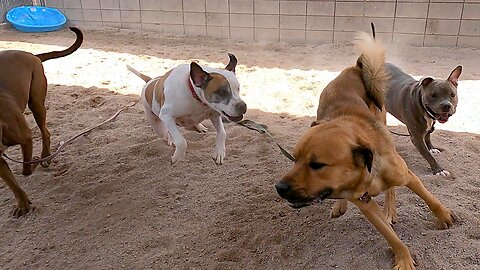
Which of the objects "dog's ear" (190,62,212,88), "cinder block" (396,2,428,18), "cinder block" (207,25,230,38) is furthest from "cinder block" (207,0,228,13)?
"dog's ear" (190,62,212,88)

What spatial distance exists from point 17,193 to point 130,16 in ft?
19.7

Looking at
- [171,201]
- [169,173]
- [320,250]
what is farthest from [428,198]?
[169,173]

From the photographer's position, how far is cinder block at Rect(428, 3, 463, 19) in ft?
22.2

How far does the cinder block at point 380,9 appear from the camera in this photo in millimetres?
7027

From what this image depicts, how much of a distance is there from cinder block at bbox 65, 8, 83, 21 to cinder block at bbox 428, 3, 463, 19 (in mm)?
6194

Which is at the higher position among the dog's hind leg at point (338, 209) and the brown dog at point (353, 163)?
the brown dog at point (353, 163)

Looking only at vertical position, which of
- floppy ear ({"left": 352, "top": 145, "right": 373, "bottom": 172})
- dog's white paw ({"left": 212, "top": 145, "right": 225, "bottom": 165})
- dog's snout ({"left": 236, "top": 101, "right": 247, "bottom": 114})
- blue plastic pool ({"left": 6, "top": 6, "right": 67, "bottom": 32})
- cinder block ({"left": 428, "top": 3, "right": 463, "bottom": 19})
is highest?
floppy ear ({"left": 352, "top": 145, "right": 373, "bottom": 172})

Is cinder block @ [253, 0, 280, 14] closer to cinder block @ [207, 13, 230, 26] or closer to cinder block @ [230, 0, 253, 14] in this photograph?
cinder block @ [230, 0, 253, 14]

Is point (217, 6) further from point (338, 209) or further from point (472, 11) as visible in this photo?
point (338, 209)

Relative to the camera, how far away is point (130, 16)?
343 inches

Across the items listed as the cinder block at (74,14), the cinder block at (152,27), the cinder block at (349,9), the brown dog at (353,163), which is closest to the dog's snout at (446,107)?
the brown dog at (353,163)

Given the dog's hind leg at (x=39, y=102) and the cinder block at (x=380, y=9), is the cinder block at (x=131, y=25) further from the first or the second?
the dog's hind leg at (x=39, y=102)

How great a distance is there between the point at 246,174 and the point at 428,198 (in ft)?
4.51

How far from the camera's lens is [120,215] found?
3266mm
